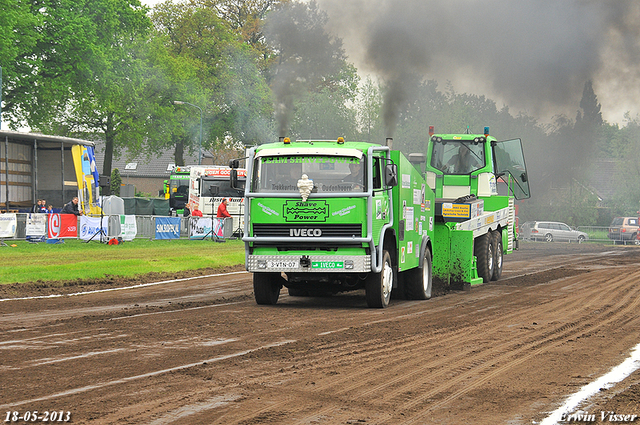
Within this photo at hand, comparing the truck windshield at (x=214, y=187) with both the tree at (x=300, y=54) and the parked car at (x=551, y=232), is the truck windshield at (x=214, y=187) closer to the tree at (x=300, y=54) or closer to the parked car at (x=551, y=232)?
the tree at (x=300, y=54)

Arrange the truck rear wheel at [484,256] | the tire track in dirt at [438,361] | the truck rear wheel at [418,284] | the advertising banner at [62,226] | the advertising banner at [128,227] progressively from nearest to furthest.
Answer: the tire track in dirt at [438,361], the truck rear wheel at [418,284], the truck rear wheel at [484,256], the advertising banner at [62,226], the advertising banner at [128,227]

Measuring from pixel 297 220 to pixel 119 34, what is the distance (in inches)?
1449

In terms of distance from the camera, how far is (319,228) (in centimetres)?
1252

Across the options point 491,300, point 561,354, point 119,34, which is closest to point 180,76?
point 119,34

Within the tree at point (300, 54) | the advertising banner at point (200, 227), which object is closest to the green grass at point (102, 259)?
the advertising banner at point (200, 227)

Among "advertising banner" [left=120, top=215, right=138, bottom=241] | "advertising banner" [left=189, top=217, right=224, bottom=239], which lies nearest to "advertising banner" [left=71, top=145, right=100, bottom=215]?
"advertising banner" [left=120, top=215, right=138, bottom=241]

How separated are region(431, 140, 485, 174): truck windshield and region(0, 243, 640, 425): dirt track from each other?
7542mm

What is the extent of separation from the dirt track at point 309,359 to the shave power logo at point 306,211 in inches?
59.7

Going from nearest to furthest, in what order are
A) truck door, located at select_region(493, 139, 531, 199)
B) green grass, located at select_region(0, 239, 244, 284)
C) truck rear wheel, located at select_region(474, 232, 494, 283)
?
green grass, located at select_region(0, 239, 244, 284) → truck rear wheel, located at select_region(474, 232, 494, 283) → truck door, located at select_region(493, 139, 531, 199)

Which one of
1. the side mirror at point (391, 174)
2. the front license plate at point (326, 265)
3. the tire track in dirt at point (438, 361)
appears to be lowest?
the tire track in dirt at point (438, 361)

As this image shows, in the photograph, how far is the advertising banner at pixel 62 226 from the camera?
88.2ft

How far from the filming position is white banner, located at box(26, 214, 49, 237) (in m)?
26.2

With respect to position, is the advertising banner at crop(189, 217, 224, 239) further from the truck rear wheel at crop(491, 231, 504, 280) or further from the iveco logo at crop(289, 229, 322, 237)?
the iveco logo at crop(289, 229, 322, 237)

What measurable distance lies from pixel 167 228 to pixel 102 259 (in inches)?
417
